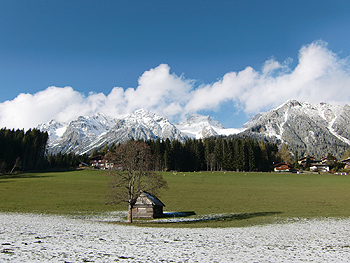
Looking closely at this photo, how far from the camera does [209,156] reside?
126125 millimetres

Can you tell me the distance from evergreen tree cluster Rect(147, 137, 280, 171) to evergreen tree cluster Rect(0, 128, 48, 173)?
59.4 meters

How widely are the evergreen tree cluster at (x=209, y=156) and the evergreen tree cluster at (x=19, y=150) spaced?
195ft

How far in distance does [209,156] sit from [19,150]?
9403 centimetres

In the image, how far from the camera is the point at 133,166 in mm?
29703

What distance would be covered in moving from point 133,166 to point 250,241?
17.7m

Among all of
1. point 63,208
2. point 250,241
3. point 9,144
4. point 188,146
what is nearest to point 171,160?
point 188,146

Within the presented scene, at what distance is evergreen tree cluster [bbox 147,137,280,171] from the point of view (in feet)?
404

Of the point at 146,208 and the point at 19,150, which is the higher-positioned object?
the point at 19,150

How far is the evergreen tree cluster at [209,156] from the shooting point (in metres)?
123

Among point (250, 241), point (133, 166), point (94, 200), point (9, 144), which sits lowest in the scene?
A: point (94, 200)

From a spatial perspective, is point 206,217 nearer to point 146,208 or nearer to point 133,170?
point 146,208

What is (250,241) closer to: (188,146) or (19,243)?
(19,243)

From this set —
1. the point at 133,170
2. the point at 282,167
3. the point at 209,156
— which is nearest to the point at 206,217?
the point at 133,170

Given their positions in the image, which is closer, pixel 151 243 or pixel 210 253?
pixel 210 253
